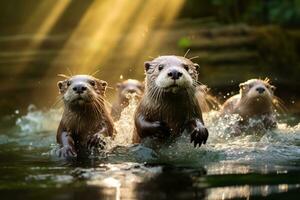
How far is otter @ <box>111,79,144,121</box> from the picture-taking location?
621 centimetres

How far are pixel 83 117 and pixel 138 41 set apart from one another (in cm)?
586

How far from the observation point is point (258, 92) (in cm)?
568

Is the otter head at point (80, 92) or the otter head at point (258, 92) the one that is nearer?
the otter head at point (80, 92)

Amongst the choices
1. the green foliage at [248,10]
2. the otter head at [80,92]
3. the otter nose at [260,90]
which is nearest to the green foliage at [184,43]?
the green foliage at [248,10]

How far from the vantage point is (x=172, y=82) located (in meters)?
4.15

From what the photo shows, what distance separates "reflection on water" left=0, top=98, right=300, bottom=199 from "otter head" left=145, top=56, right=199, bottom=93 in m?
0.42

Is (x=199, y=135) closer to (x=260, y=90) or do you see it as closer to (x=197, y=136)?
(x=197, y=136)

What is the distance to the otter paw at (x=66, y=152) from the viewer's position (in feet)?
14.8

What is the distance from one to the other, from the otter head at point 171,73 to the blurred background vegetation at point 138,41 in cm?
273

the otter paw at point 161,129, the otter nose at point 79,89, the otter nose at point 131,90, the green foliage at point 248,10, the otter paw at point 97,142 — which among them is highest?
the green foliage at point 248,10

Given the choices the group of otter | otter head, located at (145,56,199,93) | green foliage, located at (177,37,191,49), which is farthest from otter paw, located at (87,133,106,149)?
green foliage, located at (177,37,191,49)

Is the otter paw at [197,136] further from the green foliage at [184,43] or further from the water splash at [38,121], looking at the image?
the green foliage at [184,43]

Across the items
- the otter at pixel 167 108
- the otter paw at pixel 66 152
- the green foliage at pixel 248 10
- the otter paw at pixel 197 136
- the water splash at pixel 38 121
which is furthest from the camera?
the green foliage at pixel 248 10

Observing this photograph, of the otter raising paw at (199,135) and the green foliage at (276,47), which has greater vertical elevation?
the green foliage at (276,47)
